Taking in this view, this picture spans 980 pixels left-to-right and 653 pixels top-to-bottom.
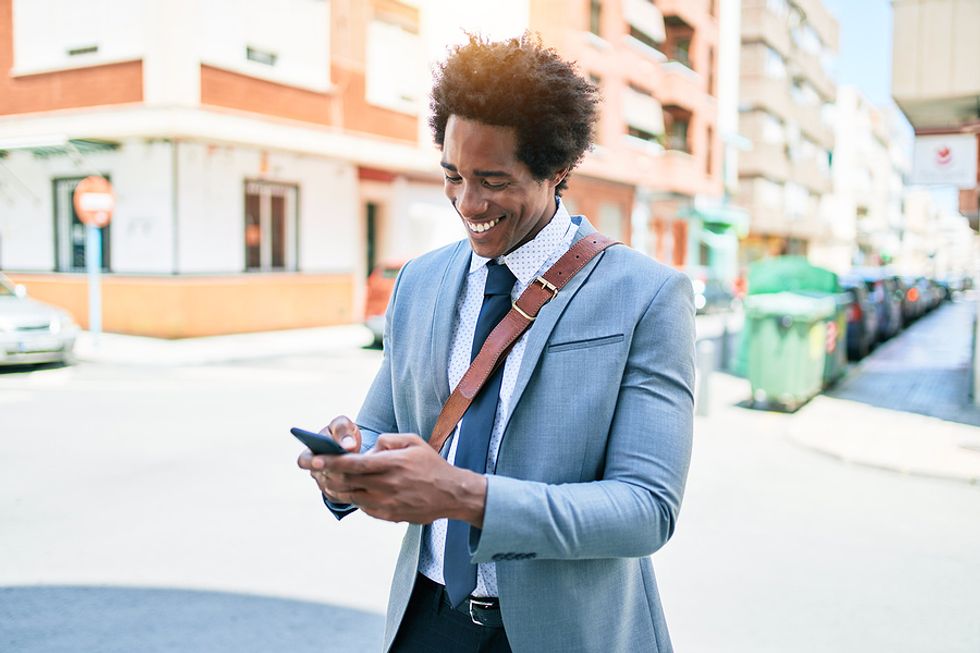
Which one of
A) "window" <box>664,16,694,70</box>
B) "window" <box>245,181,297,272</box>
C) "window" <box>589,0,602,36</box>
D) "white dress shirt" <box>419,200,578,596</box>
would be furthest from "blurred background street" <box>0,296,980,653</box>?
"window" <box>664,16,694,70</box>

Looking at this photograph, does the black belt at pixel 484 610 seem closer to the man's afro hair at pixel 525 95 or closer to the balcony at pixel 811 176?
the man's afro hair at pixel 525 95

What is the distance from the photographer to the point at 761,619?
4281 millimetres

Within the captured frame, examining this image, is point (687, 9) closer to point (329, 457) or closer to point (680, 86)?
point (680, 86)

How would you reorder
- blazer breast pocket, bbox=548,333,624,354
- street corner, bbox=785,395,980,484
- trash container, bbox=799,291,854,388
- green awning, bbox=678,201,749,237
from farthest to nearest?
green awning, bbox=678,201,749,237, trash container, bbox=799,291,854,388, street corner, bbox=785,395,980,484, blazer breast pocket, bbox=548,333,624,354

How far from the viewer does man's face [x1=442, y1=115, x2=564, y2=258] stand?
5.06ft

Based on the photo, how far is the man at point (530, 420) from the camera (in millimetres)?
1284

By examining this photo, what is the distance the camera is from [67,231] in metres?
17.0

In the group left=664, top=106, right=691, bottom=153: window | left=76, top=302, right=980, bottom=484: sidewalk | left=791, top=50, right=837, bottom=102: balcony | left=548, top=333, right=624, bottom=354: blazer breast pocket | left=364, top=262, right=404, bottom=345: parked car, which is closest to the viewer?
left=548, top=333, right=624, bottom=354: blazer breast pocket

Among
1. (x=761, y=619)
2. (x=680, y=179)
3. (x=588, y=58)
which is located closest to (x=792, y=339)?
(x=761, y=619)

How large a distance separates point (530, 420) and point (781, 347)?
32.5ft

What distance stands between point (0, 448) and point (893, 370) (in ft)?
43.8

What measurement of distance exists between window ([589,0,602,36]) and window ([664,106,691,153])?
7074mm

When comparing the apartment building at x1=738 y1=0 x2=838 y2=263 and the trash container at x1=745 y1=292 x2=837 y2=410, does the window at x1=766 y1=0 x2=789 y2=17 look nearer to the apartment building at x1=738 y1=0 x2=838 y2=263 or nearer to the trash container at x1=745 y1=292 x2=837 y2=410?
the apartment building at x1=738 y1=0 x2=838 y2=263

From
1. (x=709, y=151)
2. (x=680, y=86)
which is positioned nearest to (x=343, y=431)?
(x=680, y=86)
